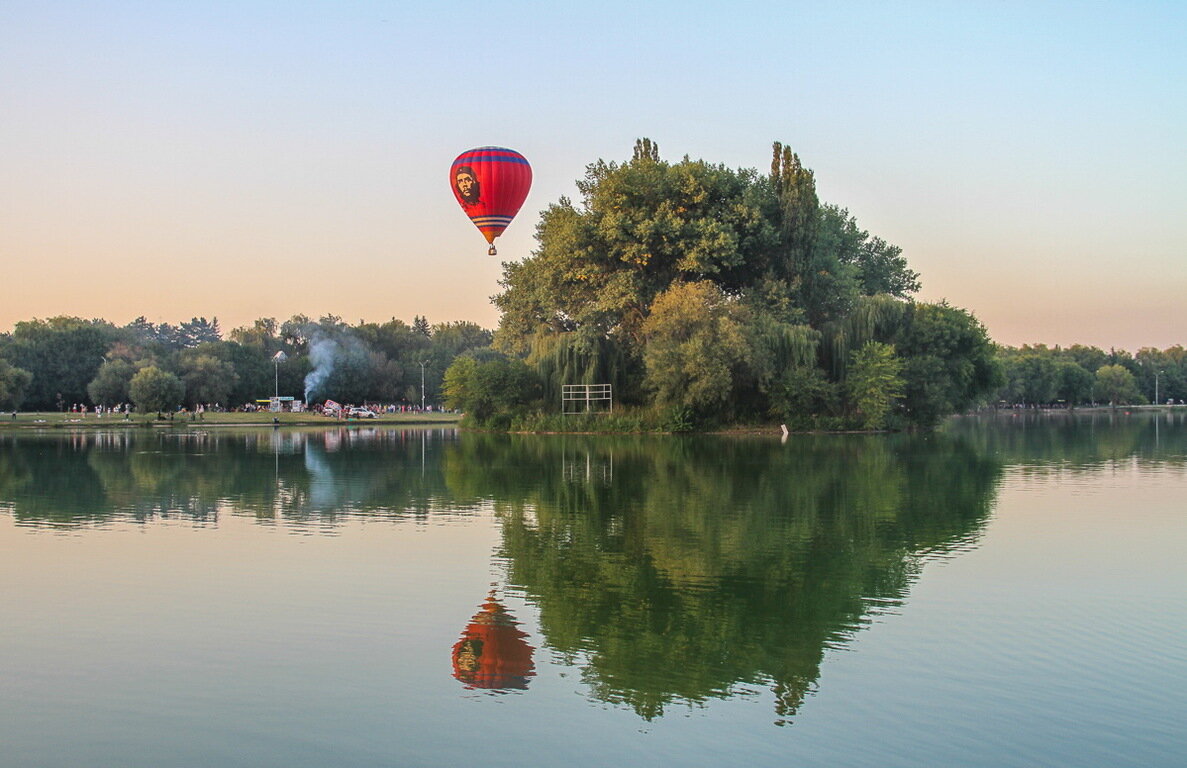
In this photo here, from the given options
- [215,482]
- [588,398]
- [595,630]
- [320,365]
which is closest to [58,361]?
[320,365]

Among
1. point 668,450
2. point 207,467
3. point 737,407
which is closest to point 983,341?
point 737,407

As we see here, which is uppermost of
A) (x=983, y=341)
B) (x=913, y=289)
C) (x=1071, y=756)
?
(x=913, y=289)

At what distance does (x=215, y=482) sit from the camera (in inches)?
810

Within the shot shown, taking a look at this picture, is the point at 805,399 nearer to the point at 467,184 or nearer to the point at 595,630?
the point at 467,184

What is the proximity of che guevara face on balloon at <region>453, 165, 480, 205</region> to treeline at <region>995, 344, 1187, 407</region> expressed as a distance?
5071 cm

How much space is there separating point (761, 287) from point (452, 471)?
23217mm

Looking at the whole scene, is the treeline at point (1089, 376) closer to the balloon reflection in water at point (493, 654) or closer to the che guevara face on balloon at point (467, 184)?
the che guevara face on balloon at point (467, 184)

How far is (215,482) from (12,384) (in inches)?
2038

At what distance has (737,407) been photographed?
4316 cm

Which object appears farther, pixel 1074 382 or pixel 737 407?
pixel 1074 382

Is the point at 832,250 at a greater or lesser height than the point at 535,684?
greater

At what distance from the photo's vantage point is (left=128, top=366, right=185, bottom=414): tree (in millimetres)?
68125

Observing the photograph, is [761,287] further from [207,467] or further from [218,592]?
[218,592]

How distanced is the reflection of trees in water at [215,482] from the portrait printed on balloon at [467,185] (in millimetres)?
8244
